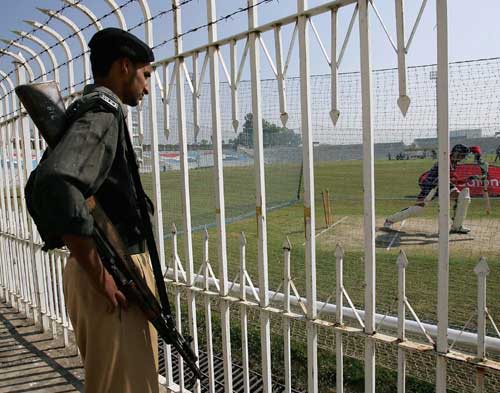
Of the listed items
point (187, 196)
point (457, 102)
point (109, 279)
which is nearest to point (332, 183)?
point (187, 196)

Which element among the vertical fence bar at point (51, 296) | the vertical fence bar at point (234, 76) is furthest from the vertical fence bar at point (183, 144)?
the vertical fence bar at point (51, 296)

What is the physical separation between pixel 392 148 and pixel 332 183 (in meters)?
1.82

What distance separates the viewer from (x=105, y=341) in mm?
1599

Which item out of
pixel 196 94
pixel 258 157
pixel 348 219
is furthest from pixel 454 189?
pixel 348 219

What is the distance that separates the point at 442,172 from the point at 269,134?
4.13 ft

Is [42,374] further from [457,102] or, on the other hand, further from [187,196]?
[457,102]

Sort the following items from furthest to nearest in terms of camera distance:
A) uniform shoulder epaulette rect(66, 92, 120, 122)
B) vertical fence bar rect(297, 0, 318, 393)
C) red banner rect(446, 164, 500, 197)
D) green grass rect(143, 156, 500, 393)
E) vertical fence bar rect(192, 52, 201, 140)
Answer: green grass rect(143, 156, 500, 393) < vertical fence bar rect(192, 52, 201, 140) < red banner rect(446, 164, 500, 197) < vertical fence bar rect(297, 0, 318, 393) < uniform shoulder epaulette rect(66, 92, 120, 122)

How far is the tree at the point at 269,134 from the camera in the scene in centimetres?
234

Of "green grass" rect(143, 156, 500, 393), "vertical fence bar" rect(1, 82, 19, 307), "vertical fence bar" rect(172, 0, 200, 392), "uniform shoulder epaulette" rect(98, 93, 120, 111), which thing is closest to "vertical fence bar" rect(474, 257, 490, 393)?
"green grass" rect(143, 156, 500, 393)

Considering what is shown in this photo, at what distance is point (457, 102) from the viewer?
189 centimetres

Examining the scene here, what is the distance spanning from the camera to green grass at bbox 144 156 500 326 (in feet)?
10.4

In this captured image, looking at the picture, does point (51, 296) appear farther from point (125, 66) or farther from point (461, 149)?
point (461, 149)

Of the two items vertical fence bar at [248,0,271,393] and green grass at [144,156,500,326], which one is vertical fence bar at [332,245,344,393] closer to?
vertical fence bar at [248,0,271,393]

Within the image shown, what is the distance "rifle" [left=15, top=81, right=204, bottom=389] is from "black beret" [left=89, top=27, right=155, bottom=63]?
9.7 inches
